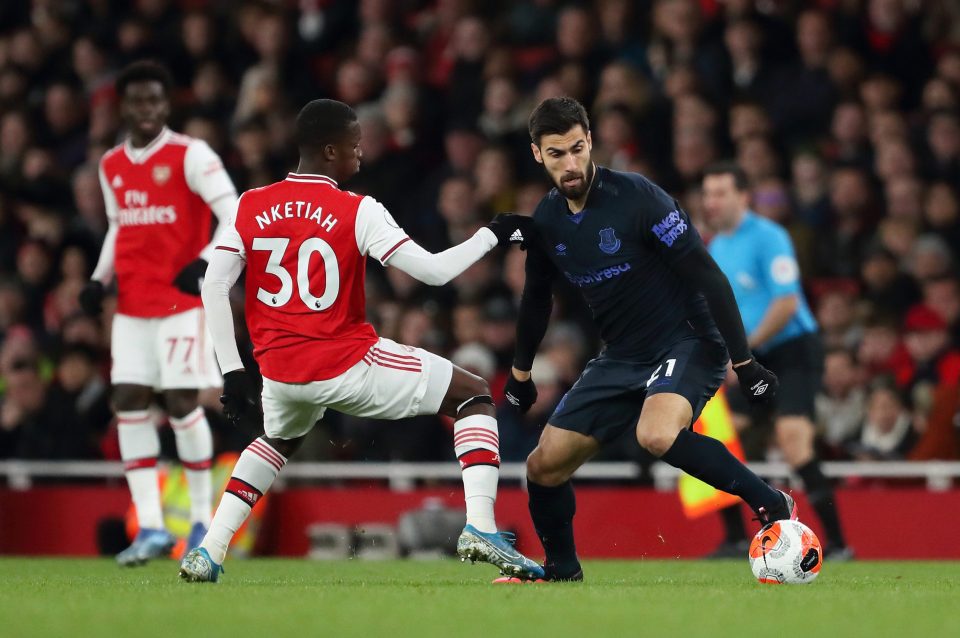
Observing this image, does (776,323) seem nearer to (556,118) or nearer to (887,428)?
(887,428)

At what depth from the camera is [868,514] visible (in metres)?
9.62

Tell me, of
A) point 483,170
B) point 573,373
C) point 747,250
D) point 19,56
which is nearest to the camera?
point 747,250

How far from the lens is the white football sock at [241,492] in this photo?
6387 millimetres

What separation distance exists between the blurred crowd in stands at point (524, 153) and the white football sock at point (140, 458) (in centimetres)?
267

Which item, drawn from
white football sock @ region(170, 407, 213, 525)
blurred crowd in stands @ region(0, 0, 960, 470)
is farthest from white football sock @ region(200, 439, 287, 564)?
blurred crowd in stands @ region(0, 0, 960, 470)

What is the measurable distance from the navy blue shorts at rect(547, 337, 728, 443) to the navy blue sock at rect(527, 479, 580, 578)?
275 millimetres

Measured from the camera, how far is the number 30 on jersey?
6254 millimetres

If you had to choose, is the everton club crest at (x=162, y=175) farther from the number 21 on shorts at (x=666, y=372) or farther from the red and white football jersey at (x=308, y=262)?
the number 21 on shorts at (x=666, y=372)

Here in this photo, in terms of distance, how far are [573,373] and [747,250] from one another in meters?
2.05

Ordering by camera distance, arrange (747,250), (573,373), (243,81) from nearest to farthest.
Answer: (747,250), (573,373), (243,81)

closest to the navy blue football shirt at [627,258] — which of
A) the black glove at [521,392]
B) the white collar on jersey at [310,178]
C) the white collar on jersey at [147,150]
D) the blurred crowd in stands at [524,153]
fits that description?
the black glove at [521,392]

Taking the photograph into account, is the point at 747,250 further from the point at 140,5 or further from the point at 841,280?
the point at 140,5

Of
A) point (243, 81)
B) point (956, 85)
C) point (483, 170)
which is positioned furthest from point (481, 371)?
point (243, 81)

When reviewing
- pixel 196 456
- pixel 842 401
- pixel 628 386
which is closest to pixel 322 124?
pixel 628 386
